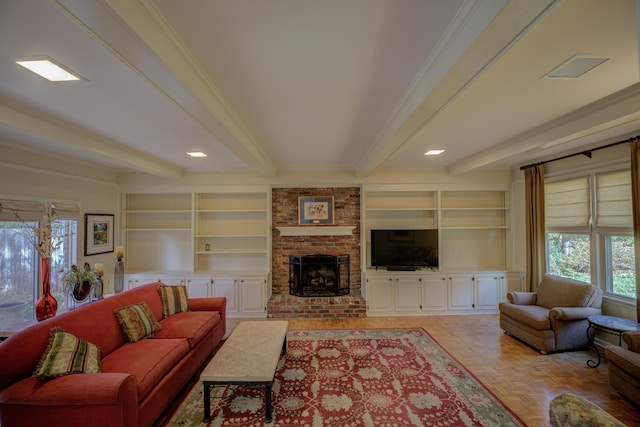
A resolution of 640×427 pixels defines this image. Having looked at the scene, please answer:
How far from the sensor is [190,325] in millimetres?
3107

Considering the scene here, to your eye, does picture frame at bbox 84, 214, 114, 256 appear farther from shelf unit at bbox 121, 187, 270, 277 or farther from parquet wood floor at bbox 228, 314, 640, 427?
parquet wood floor at bbox 228, 314, 640, 427

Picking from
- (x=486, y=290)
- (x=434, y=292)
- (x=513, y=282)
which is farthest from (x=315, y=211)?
(x=513, y=282)

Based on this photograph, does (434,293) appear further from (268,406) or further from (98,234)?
(98,234)

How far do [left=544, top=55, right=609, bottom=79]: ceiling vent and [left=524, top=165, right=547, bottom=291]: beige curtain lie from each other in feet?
9.77

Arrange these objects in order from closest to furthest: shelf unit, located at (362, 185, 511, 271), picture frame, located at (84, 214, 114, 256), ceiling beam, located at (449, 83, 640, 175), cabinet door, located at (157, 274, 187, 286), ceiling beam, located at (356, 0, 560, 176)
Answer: ceiling beam, located at (356, 0, 560, 176) < ceiling beam, located at (449, 83, 640, 175) < picture frame, located at (84, 214, 114, 256) < cabinet door, located at (157, 274, 187, 286) < shelf unit, located at (362, 185, 511, 271)

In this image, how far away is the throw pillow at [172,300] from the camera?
136 inches

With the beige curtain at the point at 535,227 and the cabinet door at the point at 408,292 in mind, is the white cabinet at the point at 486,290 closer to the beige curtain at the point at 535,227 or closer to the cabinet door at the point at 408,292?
the beige curtain at the point at 535,227

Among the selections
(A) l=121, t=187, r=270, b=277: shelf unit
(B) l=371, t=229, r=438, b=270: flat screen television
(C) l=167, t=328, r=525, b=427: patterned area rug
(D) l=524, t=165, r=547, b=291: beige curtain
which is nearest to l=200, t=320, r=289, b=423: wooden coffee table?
(C) l=167, t=328, r=525, b=427: patterned area rug

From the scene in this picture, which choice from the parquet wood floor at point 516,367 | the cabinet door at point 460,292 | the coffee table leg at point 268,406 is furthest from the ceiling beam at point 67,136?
the cabinet door at point 460,292

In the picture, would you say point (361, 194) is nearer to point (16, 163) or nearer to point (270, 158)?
point (270, 158)

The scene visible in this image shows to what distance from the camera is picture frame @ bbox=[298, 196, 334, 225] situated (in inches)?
211

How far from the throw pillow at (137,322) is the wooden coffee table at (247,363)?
855mm

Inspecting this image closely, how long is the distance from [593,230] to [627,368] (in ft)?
6.54

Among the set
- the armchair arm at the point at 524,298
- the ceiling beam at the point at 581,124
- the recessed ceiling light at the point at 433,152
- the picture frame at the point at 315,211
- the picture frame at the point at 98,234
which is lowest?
the armchair arm at the point at 524,298
